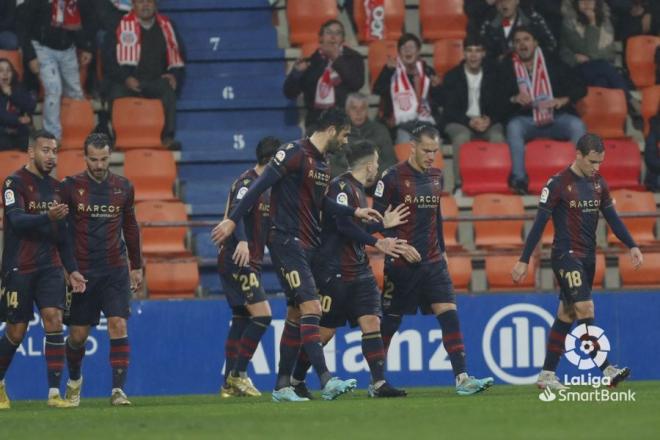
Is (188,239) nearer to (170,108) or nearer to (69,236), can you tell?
(170,108)

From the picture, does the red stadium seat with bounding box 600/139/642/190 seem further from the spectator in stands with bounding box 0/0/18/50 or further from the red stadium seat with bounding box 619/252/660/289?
the spectator in stands with bounding box 0/0/18/50

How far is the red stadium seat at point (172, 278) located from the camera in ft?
59.5

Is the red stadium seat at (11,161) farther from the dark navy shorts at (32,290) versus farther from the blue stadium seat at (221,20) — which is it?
the dark navy shorts at (32,290)

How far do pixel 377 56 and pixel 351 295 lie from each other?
321 inches

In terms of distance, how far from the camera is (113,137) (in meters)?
20.6

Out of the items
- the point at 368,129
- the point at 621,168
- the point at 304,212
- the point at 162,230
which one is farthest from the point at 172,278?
the point at 621,168

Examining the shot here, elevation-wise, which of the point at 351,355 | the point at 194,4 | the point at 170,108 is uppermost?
the point at 194,4

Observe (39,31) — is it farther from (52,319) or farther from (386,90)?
(52,319)

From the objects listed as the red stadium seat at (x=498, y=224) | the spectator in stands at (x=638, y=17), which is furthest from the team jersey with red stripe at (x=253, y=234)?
the spectator in stands at (x=638, y=17)

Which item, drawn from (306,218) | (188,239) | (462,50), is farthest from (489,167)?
(306,218)

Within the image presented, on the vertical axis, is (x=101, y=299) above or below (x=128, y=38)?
below

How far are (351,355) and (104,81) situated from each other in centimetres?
519

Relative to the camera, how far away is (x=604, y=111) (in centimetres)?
2106

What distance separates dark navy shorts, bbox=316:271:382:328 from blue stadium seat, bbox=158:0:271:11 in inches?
363
